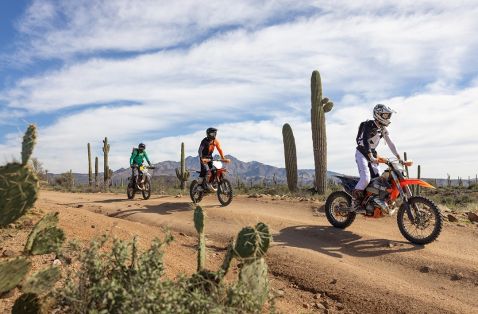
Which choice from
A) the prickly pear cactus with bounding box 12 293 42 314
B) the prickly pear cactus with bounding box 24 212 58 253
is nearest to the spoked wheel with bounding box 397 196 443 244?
the prickly pear cactus with bounding box 24 212 58 253

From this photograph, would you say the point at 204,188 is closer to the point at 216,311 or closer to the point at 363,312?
the point at 363,312

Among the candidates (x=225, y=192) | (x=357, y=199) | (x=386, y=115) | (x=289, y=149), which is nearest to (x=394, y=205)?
(x=357, y=199)

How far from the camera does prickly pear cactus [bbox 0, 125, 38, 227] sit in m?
3.45

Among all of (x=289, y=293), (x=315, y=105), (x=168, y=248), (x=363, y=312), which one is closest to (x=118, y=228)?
(x=168, y=248)

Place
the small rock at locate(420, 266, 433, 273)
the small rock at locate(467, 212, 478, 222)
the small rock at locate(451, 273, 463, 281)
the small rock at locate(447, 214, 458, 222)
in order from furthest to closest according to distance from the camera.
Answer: the small rock at locate(467, 212, 478, 222) < the small rock at locate(447, 214, 458, 222) < the small rock at locate(420, 266, 433, 273) < the small rock at locate(451, 273, 463, 281)

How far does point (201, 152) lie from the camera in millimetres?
12625

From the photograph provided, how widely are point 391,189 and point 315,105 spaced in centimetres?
1000

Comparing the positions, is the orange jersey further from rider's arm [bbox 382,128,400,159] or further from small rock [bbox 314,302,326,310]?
small rock [bbox 314,302,326,310]

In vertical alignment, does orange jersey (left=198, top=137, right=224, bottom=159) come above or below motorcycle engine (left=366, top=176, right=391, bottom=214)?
above

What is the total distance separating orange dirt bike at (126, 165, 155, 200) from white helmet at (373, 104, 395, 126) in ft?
27.9

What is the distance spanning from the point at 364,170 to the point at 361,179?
182mm

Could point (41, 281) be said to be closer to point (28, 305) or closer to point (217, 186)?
point (28, 305)

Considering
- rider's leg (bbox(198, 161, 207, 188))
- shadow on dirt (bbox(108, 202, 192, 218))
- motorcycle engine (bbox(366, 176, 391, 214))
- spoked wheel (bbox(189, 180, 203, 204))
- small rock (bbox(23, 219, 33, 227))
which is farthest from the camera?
spoked wheel (bbox(189, 180, 203, 204))

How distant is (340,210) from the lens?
29.2 feet
